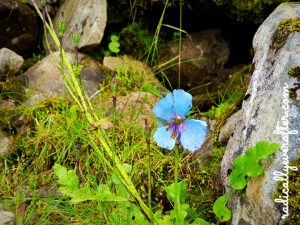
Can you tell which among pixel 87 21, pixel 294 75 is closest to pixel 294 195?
pixel 294 75

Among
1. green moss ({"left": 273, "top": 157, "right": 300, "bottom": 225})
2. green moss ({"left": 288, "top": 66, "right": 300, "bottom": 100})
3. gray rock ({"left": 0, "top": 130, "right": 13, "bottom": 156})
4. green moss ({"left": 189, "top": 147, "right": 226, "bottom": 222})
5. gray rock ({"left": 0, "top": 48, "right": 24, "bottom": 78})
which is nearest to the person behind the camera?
green moss ({"left": 273, "top": 157, "right": 300, "bottom": 225})

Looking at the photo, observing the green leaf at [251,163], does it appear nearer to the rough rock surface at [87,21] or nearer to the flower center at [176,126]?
the flower center at [176,126]

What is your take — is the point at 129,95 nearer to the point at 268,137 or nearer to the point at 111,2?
the point at 111,2

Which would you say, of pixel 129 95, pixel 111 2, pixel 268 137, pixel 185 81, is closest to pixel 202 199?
pixel 268 137

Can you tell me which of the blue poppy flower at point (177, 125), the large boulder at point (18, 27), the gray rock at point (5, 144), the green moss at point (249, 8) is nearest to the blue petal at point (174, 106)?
the blue poppy flower at point (177, 125)

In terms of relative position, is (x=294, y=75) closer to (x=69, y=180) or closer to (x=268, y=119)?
(x=268, y=119)

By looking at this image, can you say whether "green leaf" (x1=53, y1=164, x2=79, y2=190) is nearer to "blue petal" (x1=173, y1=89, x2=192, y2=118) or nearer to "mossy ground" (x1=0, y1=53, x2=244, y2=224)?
"mossy ground" (x1=0, y1=53, x2=244, y2=224)

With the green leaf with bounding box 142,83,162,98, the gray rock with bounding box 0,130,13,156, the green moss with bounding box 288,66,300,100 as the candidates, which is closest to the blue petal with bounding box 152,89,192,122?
the green moss with bounding box 288,66,300,100
